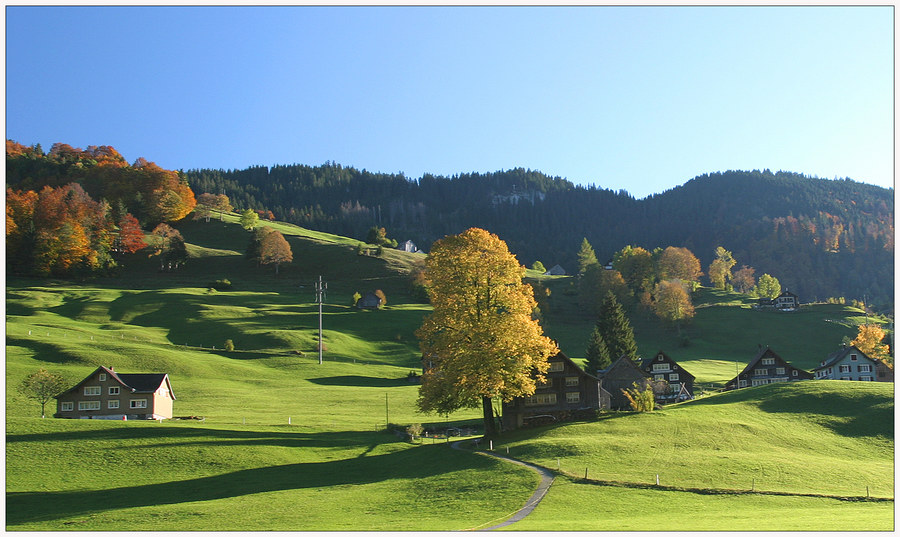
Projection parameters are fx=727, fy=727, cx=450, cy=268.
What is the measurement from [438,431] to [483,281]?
60.7 feet

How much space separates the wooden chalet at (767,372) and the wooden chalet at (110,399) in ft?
248

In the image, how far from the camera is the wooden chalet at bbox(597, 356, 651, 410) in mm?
81875

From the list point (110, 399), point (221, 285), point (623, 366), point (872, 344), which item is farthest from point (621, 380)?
point (221, 285)

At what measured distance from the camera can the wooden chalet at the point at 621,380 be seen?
81.9 metres

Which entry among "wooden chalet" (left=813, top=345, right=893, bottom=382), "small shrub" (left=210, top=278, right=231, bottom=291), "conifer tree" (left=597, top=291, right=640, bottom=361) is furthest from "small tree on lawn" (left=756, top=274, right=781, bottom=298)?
"small shrub" (left=210, top=278, right=231, bottom=291)

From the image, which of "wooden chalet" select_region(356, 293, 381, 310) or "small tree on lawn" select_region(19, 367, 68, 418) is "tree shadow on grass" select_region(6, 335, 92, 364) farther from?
"wooden chalet" select_region(356, 293, 381, 310)

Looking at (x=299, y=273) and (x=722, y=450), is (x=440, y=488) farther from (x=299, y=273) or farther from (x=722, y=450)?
(x=299, y=273)

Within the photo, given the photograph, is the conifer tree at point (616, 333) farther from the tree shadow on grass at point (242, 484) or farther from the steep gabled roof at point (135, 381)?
the steep gabled roof at point (135, 381)

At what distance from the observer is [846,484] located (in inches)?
1563

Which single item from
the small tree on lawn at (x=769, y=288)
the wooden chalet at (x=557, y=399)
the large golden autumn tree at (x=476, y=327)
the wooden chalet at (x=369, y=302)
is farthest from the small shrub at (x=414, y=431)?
the small tree on lawn at (x=769, y=288)

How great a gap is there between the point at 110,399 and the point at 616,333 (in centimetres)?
6708

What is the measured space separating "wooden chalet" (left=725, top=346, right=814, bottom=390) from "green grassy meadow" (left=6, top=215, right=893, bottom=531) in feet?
22.1


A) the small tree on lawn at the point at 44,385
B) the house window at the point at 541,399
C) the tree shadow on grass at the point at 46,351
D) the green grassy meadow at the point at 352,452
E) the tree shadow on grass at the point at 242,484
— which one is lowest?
the tree shadow on grass at the point at 242,484

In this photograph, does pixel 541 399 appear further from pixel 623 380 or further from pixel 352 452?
pixel 352 452
